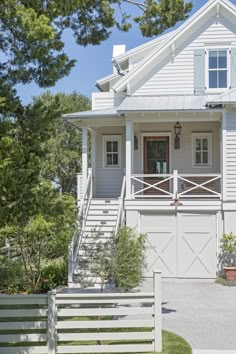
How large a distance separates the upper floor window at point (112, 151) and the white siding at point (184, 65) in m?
2.15

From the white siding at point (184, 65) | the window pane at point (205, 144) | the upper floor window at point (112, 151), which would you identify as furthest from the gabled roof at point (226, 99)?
the upper floor window at point (112, 151)

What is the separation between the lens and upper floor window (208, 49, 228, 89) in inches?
674

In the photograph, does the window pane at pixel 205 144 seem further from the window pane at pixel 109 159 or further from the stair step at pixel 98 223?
the stair step at pixel 98 223

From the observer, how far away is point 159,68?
17.8m

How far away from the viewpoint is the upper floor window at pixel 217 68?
1712 centimetres

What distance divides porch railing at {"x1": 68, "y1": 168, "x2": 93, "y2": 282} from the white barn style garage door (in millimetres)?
2109

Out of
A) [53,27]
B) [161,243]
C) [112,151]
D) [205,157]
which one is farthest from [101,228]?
[53,27]

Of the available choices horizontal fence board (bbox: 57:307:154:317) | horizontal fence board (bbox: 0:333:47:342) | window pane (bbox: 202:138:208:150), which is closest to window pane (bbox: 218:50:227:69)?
window pane (bbox: 202:138:208:150)

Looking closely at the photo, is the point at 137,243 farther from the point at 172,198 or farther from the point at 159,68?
the point at 159,68

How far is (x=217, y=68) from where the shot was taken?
17.2 m

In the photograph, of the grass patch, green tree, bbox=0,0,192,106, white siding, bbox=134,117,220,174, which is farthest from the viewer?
white siding, bbox=134,117,220,174

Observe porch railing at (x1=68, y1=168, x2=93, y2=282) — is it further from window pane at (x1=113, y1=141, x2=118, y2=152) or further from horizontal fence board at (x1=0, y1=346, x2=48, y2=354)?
horizontal fence board at (x1=0, y1=346, x2=48, y2=354)

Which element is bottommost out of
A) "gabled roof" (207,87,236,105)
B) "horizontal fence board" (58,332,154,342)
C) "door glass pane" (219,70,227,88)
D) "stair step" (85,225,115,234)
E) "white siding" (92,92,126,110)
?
"horizontal fence board" (58,332,154,342)

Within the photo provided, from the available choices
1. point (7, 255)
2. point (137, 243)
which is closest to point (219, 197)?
point (137, 243)
